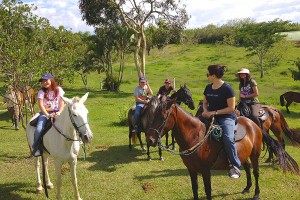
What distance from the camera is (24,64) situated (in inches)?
375

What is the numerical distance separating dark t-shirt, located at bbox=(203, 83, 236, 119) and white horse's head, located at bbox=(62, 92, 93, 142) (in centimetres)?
233

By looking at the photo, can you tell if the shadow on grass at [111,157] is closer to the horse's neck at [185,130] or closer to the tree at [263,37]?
the horse's neck at [185,130]

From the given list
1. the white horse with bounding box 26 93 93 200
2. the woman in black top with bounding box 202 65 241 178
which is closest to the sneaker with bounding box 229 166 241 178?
the woman in black top with bounding box 202 65 241 178

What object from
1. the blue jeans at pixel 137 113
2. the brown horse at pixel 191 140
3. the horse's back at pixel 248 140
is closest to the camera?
the brown horse at pixel 191 140

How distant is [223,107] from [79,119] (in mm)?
2717

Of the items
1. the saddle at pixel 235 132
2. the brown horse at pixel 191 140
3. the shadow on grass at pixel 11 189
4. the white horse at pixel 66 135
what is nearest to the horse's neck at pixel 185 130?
the brown horse at pixel 191 140

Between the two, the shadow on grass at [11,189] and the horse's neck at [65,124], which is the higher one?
the horse's neck at [65,124]

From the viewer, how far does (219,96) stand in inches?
208

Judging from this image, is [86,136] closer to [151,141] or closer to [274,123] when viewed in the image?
[151,141]

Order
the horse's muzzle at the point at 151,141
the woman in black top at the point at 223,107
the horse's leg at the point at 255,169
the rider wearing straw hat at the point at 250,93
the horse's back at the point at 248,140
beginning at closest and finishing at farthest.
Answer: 1. the horse's muzzle at the point at 151,141
2. the woman in black top at the point at 223,107
3. the horse's back at the point at 248,140
4. the horse's leg at the point at 255,169
5. the rider wearing straw hat at the point at 250,93

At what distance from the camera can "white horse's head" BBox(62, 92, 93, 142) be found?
5328mm

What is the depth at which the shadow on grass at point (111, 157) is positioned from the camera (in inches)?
367

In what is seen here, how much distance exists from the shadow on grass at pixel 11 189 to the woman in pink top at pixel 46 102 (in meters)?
1.34

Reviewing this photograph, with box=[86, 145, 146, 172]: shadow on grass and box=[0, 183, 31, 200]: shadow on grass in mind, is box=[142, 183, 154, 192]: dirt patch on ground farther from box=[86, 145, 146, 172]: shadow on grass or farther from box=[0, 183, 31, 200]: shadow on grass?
box=[0, 183, 31, 200]: shadow on grass
